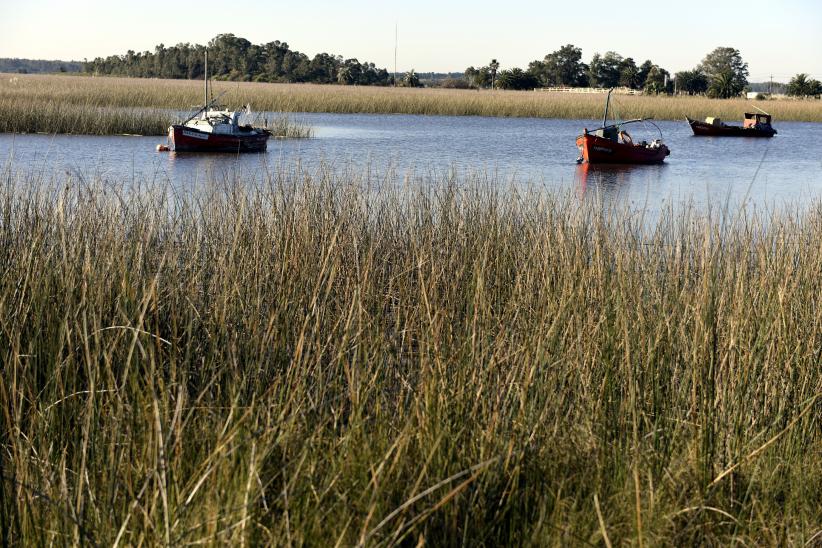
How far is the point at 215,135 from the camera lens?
2058 centimetres

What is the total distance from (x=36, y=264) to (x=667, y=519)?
2274mm

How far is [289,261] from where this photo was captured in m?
3.99

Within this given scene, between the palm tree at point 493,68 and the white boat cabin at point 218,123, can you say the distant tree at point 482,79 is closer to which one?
the palm tree at point 493,68

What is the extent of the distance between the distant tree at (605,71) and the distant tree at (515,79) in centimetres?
1188

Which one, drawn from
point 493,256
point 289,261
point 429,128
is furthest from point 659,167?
point 289,261

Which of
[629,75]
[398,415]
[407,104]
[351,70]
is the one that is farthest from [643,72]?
[398,415]

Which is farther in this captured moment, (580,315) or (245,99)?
(245,99)

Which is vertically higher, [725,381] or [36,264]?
[36,264]

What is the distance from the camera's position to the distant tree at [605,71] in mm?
85312

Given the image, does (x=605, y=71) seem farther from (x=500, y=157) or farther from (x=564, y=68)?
(x=500, y=157)

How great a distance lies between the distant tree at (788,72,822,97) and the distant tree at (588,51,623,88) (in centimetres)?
2303

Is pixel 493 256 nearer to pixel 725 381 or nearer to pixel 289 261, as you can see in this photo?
pixel 289 261

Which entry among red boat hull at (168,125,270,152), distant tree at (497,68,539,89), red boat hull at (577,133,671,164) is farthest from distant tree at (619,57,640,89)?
red boat hull at (168,125,270,152)

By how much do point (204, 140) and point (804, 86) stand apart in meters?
52.6
